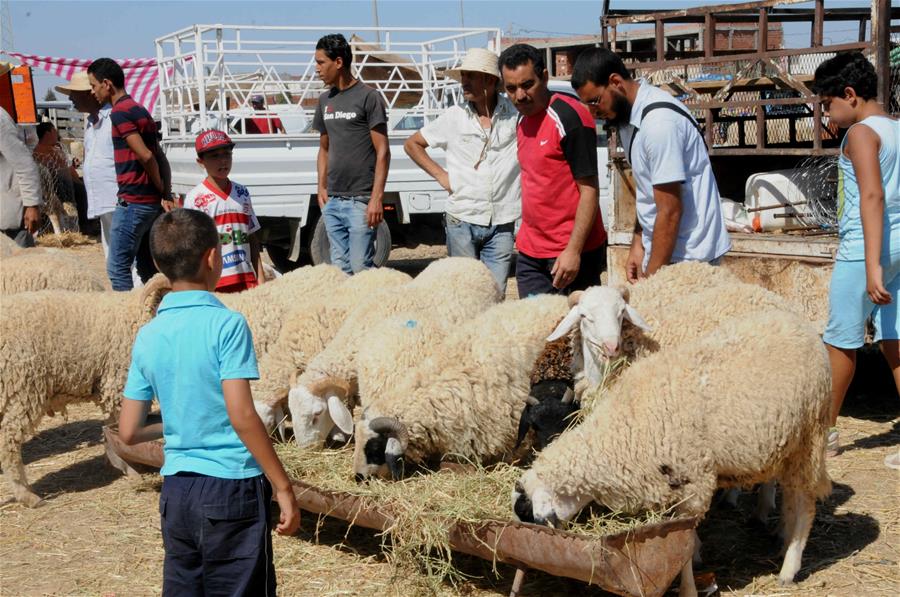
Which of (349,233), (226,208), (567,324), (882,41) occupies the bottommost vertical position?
(567,324)

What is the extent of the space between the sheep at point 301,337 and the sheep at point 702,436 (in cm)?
190

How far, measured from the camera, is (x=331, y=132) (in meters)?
6.91

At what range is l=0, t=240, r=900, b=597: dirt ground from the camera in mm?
3857

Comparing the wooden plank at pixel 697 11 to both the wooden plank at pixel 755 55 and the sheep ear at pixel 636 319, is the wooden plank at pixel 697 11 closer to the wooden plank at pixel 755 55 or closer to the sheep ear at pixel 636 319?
the wooden plank at pixel 755 55

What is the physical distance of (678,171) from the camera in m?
4.40

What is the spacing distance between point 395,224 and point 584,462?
26.3 feet

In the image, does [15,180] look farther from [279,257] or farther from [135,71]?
[135,71]

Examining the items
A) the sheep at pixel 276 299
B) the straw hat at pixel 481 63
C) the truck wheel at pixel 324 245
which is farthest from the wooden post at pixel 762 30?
the truck wheel at pixel 324 245

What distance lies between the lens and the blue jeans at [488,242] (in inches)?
239

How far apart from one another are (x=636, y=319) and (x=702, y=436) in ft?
2.57

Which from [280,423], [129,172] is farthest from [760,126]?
[129,172]

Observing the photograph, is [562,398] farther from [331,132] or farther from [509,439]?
[331,132]

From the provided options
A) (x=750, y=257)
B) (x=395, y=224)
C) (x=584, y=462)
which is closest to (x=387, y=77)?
(x=395, y=224)

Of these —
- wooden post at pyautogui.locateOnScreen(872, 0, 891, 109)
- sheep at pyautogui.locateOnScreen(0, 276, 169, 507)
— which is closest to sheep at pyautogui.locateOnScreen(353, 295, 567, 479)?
sheep at pyautogui.locateOnScreen(0, 276, 169, 507)
